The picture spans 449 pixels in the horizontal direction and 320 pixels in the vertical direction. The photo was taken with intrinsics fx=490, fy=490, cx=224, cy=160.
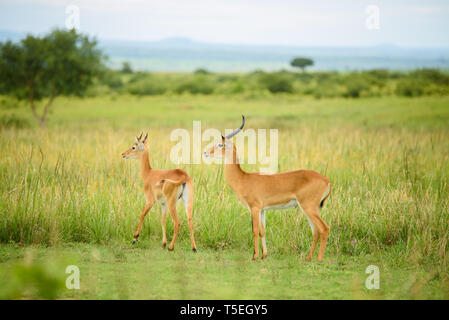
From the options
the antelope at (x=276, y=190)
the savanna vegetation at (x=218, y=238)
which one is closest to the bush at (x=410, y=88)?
the savanna vegetation at (x=218, y=238)

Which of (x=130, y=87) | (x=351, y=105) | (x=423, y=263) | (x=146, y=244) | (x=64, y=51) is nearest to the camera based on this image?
(x=423, y=263)

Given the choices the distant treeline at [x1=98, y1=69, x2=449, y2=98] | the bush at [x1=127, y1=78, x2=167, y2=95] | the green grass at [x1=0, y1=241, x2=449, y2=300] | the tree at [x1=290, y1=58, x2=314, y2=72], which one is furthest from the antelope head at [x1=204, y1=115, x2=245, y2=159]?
the tree at [x1=290, y1=58, x2=314, y2=72]

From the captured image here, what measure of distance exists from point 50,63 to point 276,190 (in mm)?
20635

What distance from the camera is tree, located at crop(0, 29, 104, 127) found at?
78.1ft

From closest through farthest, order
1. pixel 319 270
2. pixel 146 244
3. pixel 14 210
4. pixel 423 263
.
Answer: pixel 319 270, pixel 423 263, pixel 146 244, pixel 14 210

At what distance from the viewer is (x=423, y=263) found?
6211mm

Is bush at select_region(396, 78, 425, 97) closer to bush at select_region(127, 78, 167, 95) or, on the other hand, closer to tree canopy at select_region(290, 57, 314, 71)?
bush at select_region(127, 78, 167, 95)

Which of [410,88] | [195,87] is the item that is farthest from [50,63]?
[410,88]

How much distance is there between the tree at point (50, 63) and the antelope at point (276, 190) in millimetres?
Result: 19606

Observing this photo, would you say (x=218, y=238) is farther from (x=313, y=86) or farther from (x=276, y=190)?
(x=313, y=86)
